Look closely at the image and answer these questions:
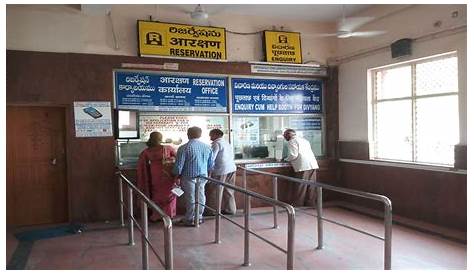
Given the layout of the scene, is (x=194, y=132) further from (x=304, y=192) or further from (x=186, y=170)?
(x=304, y=192)

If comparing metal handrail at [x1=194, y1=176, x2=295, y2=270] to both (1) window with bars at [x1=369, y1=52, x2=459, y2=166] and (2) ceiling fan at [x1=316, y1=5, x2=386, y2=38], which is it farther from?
(2) ceiling fan at [x1=316, y1=5, x2=386, y2=38]

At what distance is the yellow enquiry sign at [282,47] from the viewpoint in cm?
615

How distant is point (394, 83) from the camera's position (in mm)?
5695

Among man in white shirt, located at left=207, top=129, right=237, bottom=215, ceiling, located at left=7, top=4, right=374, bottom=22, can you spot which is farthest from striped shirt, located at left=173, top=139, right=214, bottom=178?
ceiling, located at left=7, top=4, right=374, bottom=22

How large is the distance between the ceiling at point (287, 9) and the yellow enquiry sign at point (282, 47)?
289mm

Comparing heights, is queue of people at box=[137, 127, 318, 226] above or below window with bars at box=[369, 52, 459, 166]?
below

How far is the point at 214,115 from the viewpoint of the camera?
5969 mm

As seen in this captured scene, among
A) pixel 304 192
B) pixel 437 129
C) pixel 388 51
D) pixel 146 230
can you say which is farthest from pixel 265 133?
pixel 146 230

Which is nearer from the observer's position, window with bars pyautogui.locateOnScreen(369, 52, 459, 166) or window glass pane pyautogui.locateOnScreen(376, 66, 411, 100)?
window with bars pyautogui.locateOnScreen(369, 52, 459, 166)

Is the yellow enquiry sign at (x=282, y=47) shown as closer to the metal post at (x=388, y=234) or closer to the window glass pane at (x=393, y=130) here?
the window glass pane at (x=393, y=130)

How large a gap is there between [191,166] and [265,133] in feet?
6.20

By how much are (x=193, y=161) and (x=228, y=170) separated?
71cm

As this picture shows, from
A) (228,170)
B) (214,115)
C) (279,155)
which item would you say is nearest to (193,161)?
(228,170)

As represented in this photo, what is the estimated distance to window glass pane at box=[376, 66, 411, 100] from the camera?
18.0 ft
